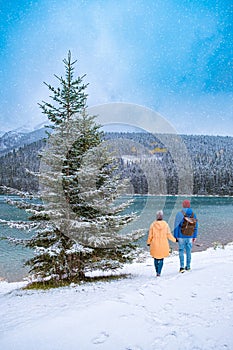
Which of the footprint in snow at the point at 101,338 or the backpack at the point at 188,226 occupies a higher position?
the backpack at the point at 188,226

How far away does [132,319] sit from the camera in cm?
403

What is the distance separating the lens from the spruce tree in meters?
7.71

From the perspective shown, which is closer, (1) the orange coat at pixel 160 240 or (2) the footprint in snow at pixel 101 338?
(2) the footprint in snow at pixel 101 338

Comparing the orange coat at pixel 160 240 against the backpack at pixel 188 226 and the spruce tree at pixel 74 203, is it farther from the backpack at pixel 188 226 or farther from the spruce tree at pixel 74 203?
the spruce tree at pixel 74 203

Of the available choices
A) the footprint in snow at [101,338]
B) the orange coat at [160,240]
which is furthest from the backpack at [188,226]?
the footprint in snow at [101,338]

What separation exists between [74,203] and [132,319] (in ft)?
15.3

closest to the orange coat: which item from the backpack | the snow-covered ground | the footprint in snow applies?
the backpack

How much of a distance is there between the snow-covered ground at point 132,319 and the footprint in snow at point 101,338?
0.02 meters

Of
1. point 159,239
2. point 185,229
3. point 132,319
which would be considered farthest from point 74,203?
point 132,319

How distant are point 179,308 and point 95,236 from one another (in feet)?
12.4

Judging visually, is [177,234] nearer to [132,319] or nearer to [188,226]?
[188,226]

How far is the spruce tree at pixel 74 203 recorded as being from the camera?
7711 millimetres

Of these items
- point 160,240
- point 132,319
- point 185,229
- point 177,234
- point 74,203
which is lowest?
point 132,319

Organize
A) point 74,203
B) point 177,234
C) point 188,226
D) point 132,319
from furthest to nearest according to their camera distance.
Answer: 1. point 74,203
2. point 177,234
3. point 188,226
4. point 132,319
